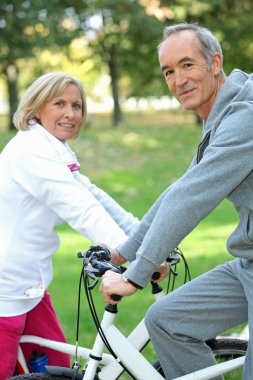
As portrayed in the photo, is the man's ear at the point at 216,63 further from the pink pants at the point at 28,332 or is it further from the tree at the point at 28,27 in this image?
the tree at the point at 28,27

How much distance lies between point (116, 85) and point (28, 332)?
26027mm

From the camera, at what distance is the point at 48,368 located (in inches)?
121

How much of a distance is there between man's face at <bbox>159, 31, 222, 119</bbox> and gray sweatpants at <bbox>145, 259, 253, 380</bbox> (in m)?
0.68

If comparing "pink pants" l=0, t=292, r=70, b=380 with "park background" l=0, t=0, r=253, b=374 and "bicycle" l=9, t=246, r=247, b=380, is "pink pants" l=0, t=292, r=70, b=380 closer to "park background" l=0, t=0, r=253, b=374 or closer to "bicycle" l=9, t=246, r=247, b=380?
"bicycle" l=9, t=246, r=247, b=380

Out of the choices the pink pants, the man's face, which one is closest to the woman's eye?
the man's face

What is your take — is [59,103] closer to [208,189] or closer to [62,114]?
[62,114]

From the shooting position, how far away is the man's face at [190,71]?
2891mm

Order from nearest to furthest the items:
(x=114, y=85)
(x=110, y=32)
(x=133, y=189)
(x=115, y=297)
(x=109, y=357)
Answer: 1. (x=115, y=297)
2. (x=109, y=357)
3. (x=133, y=189)
4. (x=110, y=32)
5. (x=114, y=85)

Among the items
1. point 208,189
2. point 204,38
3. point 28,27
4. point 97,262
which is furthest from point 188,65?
point 28,27

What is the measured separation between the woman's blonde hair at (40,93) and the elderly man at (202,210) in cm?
75

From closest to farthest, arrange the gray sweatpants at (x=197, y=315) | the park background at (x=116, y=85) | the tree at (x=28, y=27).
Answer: the gray sweatpants at (x=197, y=315) → the park background at (x=116, y=85) → the tree at (x=28, y=27)

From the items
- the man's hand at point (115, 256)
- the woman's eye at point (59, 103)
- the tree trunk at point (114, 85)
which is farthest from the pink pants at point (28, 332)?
the tree trunk at point (114, 85)

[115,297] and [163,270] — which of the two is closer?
[115,297]

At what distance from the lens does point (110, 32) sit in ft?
91.8
